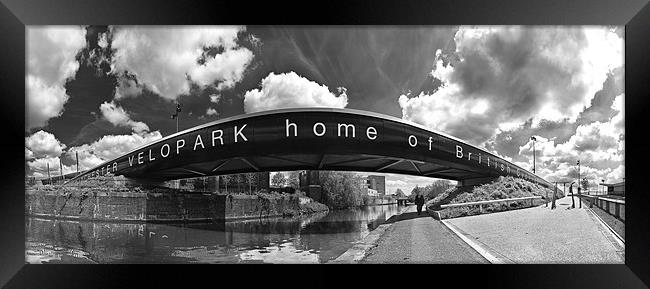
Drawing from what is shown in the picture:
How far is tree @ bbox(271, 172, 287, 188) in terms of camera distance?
21.8ft

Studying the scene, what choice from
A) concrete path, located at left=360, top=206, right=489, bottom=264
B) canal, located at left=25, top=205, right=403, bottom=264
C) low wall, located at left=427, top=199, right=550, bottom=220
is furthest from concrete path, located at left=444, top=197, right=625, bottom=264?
canal, located at left=25, top=205, right=403, bottom=264

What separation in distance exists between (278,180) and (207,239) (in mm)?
1613

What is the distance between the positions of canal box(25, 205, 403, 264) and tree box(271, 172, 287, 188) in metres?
0.67

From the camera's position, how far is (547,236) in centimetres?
598

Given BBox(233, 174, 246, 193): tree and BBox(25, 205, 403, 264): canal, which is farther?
BBox(233, 174, 246, 193): tree

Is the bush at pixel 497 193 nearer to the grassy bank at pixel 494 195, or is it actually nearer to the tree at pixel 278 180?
the grassy bank at pixel 494 195

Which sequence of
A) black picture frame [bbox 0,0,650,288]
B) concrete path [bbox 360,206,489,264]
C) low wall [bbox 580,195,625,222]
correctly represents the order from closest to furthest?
black picture frame [bbox 0,0,650,288], concrete path [bbox 360,206,489,264], low wall [bbox 580,195,625,222]

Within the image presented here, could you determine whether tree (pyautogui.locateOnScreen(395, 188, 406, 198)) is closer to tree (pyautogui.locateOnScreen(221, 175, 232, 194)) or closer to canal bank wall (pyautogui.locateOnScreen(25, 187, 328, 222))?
canal bank wall (pyautogui.locateOnScreen(25, 187, 328, 222))

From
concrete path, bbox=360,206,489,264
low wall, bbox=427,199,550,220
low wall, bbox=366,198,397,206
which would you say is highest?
low wall, bbox=366,198,397,206

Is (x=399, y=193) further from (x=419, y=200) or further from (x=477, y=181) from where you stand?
(x=477, y=181)

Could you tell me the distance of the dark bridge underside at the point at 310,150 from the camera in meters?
5.82
